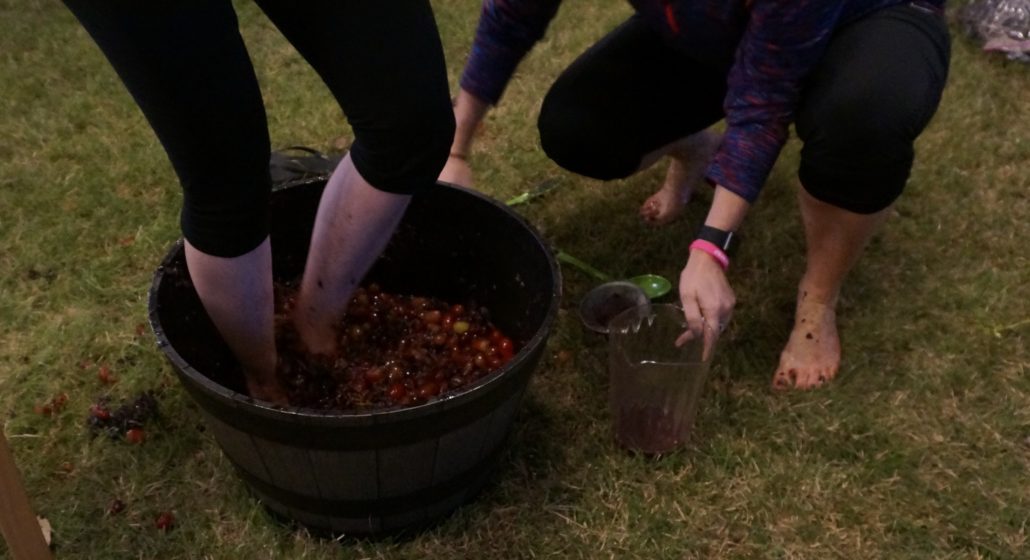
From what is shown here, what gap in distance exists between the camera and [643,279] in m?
1.46

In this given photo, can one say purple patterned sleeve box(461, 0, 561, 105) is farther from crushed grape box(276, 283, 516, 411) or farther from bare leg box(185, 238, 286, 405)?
bare leg box(185, 238, 286, 405)

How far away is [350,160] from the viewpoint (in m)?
0.98

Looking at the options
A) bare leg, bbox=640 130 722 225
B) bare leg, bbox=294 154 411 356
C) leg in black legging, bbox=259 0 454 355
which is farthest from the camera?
bare leg, bbox=640 130 722 225

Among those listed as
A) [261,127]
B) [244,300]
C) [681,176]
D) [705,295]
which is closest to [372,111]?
[261,127]

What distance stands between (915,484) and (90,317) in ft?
3.79

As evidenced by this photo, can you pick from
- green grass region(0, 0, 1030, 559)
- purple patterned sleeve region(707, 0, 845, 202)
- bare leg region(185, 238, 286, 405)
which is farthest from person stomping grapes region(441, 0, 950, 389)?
bare leg region(185, 238, 286, 405)

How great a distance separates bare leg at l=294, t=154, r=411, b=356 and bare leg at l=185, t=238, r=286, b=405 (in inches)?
2.5

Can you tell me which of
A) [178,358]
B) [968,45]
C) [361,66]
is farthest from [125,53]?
[968,45]

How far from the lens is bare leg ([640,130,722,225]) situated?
1522 millimetres

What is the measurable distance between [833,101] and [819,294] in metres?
0.33

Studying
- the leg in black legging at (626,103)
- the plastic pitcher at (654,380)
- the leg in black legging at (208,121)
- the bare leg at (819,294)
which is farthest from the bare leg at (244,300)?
the bare leg at (819,294)

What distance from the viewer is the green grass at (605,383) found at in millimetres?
1111

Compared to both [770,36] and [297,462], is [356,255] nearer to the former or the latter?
[297,462]

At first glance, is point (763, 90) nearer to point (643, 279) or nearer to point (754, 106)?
point (754, 106)
